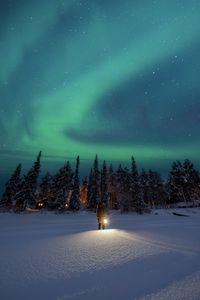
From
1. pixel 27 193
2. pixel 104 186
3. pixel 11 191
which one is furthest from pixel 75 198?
pixel 11 191

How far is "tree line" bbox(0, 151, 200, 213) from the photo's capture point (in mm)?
47438

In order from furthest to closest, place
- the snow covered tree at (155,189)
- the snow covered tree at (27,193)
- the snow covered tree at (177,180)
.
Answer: the snow covered tree at (155,189) < the snow covered tree at (177,180) < the snow covered tree at (27,193)

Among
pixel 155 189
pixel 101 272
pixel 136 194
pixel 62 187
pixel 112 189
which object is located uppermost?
pixel 155 189

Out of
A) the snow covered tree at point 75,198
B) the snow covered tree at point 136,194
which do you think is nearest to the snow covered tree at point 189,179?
the snow covered tree at point 136,194

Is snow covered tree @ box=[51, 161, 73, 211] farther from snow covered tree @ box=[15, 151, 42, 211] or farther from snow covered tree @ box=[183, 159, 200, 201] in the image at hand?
snow covered tree @ box=[183, 159, 200, 201]

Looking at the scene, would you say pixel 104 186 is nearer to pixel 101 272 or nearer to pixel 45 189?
pixel 45 189

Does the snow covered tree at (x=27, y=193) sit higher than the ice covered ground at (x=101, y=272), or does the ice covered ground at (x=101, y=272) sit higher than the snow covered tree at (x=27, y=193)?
the snow covered tree at (x=27, y=193)

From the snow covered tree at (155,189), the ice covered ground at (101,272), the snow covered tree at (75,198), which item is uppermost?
the snow covered tree at (155,189)

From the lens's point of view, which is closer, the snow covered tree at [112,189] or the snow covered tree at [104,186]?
the snow covered tree at [104,186]

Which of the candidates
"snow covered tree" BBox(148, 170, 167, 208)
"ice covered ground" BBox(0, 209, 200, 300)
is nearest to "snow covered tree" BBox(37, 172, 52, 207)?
"snow covered tree" BBox(148, 170, 167, 208)

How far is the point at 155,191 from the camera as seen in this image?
8294 cm

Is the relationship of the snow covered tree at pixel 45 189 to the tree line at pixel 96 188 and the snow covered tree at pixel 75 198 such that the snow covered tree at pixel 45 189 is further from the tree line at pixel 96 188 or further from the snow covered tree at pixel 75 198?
the snow covered tree at pixel 75 198

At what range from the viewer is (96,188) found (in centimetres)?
5581

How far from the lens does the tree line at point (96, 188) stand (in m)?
47.4
